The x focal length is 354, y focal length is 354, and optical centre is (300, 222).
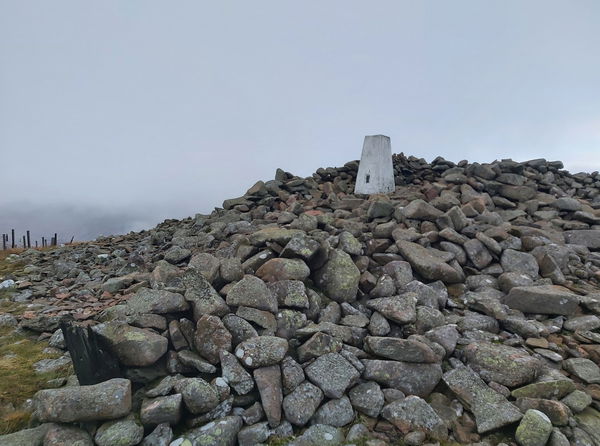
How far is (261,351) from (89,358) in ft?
7.97

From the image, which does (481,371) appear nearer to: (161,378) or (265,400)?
(265,400)

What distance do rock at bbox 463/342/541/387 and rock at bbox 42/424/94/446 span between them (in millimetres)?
5317

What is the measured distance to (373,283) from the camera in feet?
23.9

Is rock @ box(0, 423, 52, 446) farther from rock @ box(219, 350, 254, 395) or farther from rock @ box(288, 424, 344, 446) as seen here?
rock @ box(288, 424, 344, 446)

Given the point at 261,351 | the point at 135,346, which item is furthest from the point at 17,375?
the point at 261,351

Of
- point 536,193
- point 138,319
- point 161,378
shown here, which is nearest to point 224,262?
point 138,319

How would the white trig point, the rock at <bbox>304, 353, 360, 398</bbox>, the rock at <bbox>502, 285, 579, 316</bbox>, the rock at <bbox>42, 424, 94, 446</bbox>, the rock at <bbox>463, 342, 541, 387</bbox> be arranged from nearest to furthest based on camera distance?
the rock at <bbox>42, 424, 94, 446</bbox>
the rock at <bbox>304, 353, 360, 398</bbox>
the rock at <bbox>463, 342, 541, 387</bbox>
the rock at <bbox>502, 285, 579, 316</bbox>
the white trig point

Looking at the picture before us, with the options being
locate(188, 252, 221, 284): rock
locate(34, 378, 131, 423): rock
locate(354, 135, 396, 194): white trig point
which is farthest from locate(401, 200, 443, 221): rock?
locate(34, 378, 131, 423): rock

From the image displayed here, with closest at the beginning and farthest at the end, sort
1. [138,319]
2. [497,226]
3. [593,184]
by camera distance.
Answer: [138,319]
[497,226]
[593,184]

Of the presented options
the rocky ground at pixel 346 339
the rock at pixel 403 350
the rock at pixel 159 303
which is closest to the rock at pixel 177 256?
the rocky ground at pixel 346 339

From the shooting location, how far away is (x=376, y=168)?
565 inches

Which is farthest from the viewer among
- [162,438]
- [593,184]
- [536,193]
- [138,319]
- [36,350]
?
[593,184]

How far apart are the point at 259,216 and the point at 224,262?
18.7ft

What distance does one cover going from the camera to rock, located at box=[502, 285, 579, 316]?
6.74m
